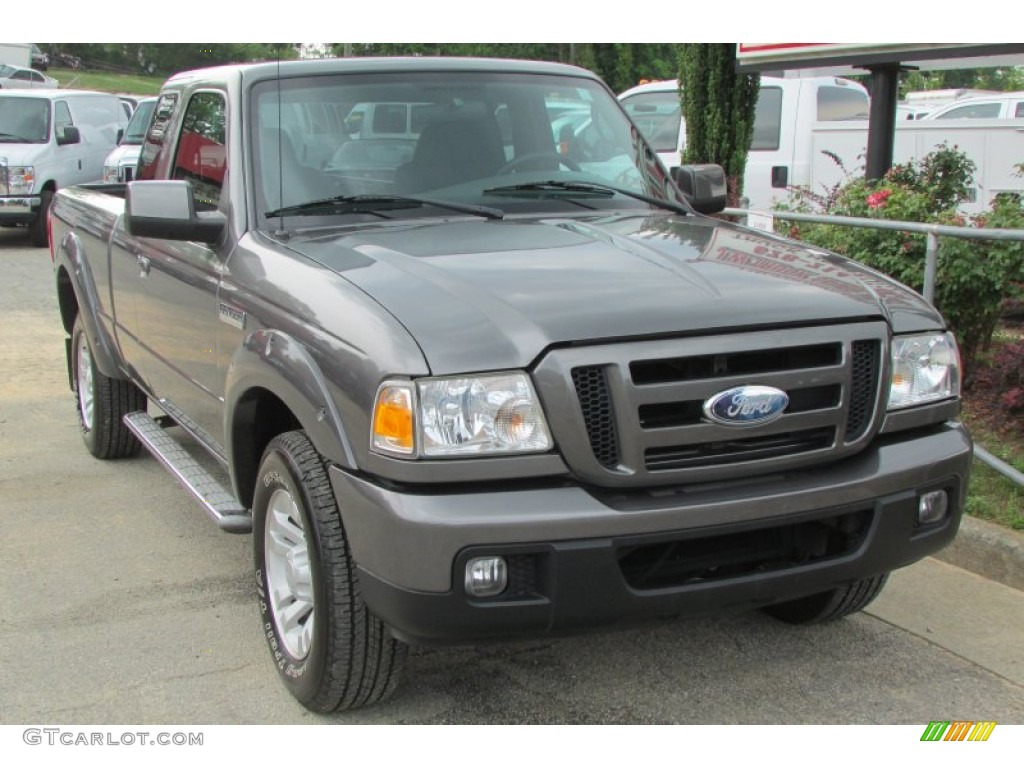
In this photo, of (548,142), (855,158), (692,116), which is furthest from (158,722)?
(855,158)

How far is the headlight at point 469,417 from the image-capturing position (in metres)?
2.85

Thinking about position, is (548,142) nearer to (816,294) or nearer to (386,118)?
(386,118)

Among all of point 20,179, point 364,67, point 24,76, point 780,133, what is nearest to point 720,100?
point 780,133

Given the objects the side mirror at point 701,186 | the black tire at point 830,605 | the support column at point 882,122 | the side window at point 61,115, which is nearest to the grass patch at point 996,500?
the black tire at point 830,605

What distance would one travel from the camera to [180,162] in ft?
15.9

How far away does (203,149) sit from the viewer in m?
4.55

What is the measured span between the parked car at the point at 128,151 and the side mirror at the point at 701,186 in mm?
12256

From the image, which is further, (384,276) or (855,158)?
(855,158)

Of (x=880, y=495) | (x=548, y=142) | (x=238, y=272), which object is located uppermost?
(x=548, y=142)

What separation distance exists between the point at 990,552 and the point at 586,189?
2071 mm

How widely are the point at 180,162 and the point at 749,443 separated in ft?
9.43

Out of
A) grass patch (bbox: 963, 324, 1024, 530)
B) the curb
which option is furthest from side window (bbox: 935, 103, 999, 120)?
the curb

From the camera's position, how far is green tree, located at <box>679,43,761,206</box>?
10.4 meters

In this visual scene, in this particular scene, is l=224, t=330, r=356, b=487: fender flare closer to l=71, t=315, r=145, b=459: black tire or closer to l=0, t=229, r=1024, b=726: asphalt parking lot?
l=0, t=229, r=1024, b=726: asphalt parking lot
